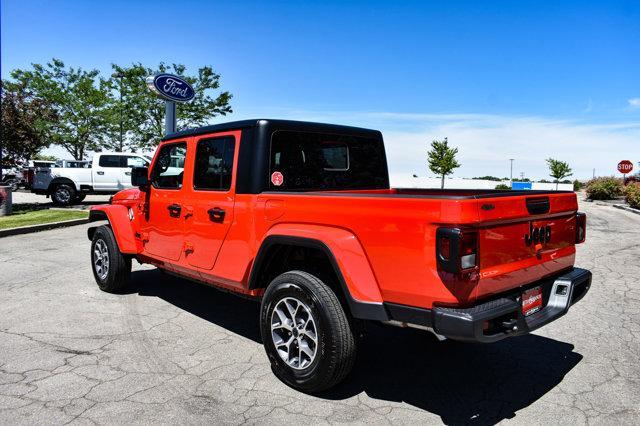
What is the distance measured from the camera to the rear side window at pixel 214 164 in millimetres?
3965

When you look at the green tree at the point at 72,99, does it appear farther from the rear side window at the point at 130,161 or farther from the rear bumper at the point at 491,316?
the rear bumper at the point at 491,316

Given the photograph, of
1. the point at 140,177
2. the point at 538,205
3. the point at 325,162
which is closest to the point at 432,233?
the point at 538,205

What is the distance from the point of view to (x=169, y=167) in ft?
16.0

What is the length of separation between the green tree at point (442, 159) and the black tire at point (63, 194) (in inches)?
1831

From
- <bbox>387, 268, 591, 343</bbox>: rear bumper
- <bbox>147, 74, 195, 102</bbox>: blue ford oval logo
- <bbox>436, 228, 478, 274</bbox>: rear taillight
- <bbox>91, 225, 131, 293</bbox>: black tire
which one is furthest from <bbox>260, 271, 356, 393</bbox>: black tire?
<bbox>147, 74, 195, 102</bbox>: blue ford oval logo

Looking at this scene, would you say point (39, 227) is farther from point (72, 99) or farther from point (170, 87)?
point (72, 99)

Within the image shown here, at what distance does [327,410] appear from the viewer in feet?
9.94

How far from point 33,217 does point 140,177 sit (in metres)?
11.0

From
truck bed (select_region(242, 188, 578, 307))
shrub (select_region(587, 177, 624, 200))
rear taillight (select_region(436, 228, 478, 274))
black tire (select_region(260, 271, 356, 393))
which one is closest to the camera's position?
rear taillight (select_region(436, 228, 478, 274))

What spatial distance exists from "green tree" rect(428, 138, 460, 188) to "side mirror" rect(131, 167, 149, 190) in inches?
2186

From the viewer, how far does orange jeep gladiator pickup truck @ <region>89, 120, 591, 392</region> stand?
8.59ft

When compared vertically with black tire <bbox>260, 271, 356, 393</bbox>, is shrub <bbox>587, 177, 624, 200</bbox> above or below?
above

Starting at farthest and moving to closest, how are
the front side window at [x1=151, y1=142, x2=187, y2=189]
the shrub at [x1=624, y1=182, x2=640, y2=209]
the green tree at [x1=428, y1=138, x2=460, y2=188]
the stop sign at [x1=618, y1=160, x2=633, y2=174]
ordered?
the green tree at [x1=428, y1=138, x2=460, y2=188]
the stop sign at [x1=618, y1=160, x2=633, y2=174]
the shrub at [x1=624, y1=182, x2=640, y2=209]
the front side window at [x1=151, y1=142, x2=187, y2=189]

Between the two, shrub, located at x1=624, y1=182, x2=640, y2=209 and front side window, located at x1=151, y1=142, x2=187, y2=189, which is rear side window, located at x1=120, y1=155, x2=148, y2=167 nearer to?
front side window, located at x1=151, y1=142, x2=187, y2=189
